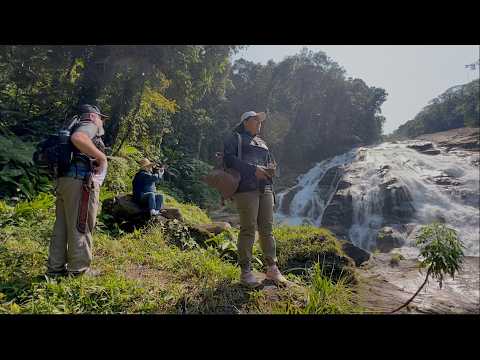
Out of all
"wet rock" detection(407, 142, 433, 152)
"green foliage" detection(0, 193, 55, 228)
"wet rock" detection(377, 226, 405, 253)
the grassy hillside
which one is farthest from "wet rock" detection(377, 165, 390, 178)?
"green foliage" detection(0, 193, 55, 228)

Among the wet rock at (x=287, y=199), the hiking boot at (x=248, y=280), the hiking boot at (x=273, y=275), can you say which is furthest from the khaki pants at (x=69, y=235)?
the wet rock at (x=287, y=199)

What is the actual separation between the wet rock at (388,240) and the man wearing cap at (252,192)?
42.2 feet

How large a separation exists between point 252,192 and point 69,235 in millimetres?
1850

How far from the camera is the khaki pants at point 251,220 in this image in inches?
119

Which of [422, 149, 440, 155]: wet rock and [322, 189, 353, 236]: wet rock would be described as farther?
[422, 149, 440, 155]: wet rock

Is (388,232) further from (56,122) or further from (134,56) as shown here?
(56,122)

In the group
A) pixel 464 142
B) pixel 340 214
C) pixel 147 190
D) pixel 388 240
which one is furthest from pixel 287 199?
pixel 147 190

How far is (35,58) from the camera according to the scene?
365 inches

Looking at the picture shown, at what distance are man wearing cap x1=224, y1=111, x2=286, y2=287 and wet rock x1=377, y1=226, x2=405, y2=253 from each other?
12860 mm

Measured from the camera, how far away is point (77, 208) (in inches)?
117

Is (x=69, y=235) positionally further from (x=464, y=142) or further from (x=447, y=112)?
(x=447, y=112)

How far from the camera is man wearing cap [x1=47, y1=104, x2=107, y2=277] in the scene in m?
2.96

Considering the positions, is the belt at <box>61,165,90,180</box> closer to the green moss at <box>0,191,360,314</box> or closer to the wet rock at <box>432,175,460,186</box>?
the green moss at <box>0,191,360,314</box>
